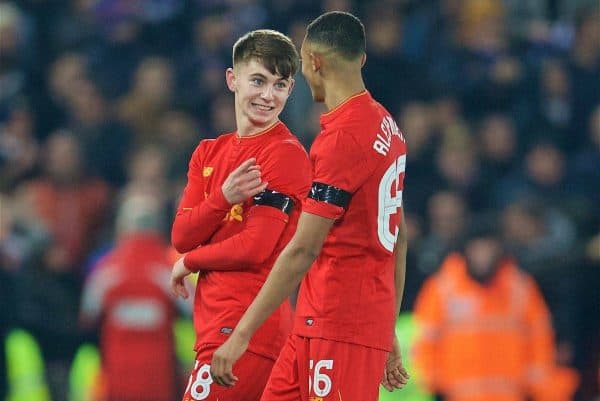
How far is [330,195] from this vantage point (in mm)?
4340

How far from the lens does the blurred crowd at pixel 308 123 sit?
9430 millimetres

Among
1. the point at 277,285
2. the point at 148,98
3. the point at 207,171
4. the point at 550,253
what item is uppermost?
the point at 148,98

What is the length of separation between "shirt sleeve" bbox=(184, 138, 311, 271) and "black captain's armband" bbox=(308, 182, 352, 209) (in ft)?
1.15

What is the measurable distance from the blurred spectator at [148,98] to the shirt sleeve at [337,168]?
6129 millimetres

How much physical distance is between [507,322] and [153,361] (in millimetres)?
2472

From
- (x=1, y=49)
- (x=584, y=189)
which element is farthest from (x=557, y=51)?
(x=1, y=49)

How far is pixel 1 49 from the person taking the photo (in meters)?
10.8

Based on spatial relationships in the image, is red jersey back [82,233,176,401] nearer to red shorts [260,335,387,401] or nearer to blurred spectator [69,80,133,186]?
blurred spectator [69,80,133,186]

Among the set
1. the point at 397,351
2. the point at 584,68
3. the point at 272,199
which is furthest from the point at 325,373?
the point at 584,68

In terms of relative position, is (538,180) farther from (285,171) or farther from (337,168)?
(337,168)

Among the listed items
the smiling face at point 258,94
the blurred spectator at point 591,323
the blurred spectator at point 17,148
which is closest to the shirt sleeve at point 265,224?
the smiling face at point 258,94

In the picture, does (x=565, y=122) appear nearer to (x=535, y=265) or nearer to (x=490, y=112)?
(x=490, y=112)

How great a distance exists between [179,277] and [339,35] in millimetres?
1088

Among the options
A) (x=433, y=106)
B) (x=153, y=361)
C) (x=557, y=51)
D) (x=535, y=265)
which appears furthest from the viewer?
(x=557, y=51)
